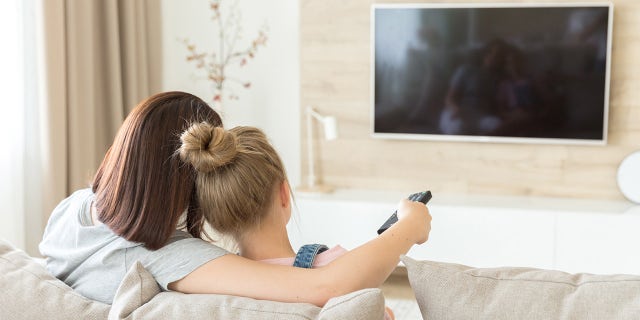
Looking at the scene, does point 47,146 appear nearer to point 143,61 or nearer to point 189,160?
point 143,61

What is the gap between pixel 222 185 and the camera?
1.41m

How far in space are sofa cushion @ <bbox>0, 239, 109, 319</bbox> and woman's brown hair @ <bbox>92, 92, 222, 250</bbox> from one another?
14cm

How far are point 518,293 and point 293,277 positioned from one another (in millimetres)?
373

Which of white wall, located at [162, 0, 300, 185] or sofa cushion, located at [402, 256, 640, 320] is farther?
white wall, located at [162, 0, 300, 185]

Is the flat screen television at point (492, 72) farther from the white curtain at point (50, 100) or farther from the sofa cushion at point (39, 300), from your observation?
the sofa cushion at point (39, 300)

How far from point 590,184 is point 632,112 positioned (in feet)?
1.38

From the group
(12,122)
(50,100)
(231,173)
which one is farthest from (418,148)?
(231,173)

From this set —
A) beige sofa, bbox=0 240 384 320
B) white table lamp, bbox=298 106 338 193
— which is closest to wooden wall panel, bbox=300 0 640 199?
white table lamp, bbox=298 106 338 193

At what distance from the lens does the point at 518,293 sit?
1.11 metres

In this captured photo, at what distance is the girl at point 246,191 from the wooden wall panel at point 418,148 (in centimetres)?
280

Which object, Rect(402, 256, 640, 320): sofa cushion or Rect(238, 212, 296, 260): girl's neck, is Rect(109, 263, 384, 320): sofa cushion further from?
Rect(238, 212, 296, 260): girl's neck

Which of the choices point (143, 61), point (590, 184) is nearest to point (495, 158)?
point (590, 184)

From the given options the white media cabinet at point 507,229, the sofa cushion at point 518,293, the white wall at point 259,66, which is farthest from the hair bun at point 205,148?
the white wall at point 259,66

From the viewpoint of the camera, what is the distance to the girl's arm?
1.28 m
